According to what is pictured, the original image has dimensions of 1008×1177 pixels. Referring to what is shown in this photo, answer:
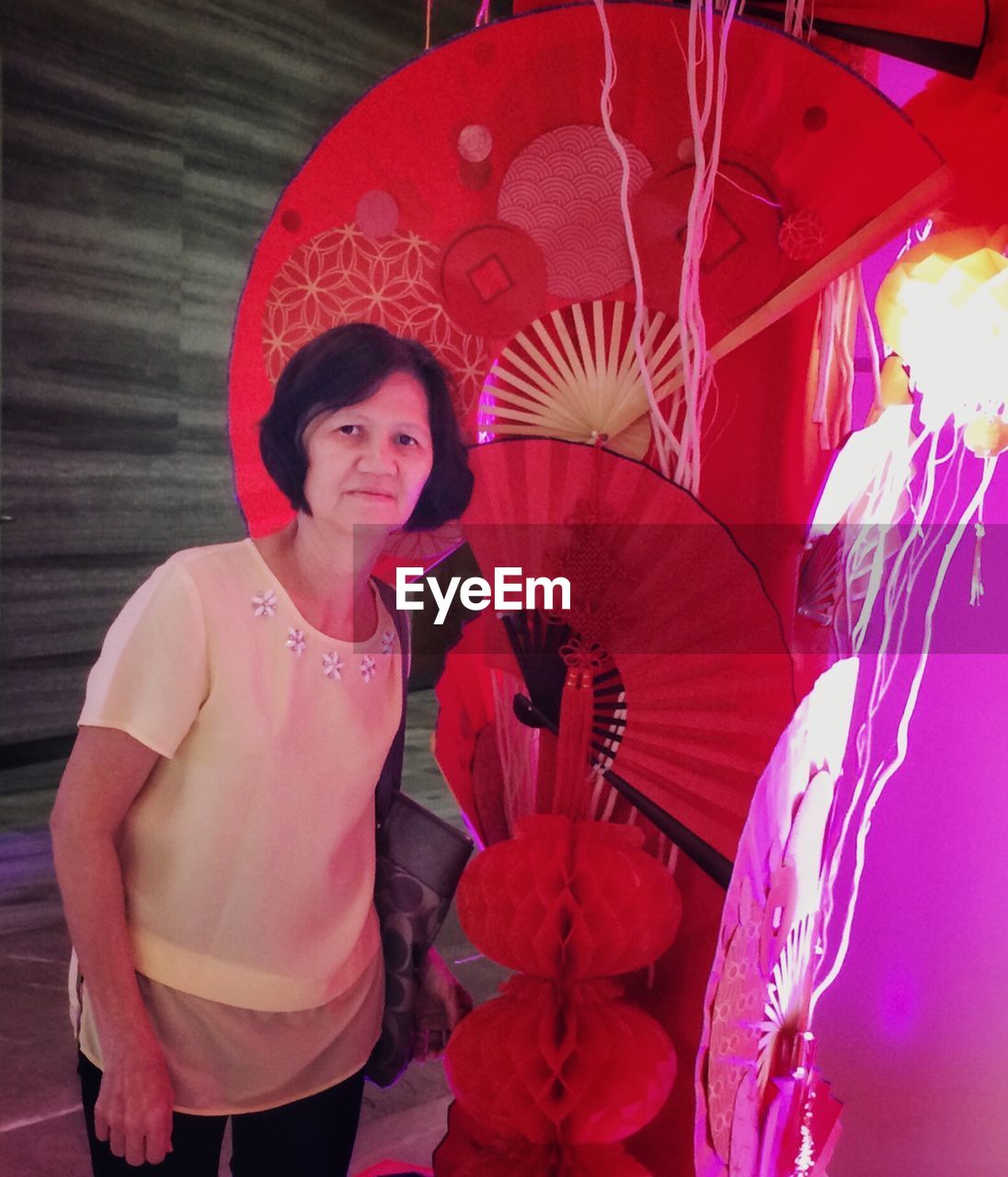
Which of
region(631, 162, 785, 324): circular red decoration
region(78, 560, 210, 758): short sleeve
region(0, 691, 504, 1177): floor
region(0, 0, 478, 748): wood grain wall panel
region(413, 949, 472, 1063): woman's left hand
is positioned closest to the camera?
region(78, 560, 210, 758): short sleeve

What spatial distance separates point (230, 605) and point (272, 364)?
0.86 feet

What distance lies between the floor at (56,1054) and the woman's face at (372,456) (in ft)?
0.88

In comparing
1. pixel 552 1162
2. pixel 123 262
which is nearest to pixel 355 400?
pixel 552 1162

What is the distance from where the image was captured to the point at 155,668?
90 cm

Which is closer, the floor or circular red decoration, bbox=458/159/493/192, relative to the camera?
circular red decoration, bbox=458/159/493/192

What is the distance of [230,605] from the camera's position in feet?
3.07

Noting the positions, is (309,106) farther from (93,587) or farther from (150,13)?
(93,587)

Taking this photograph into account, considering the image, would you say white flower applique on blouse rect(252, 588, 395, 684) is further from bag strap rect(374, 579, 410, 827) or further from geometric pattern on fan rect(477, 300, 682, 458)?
geometric pattern on fan rect(477, 300, 682, 458)

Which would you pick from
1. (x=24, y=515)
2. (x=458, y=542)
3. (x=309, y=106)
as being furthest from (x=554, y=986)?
(x=309, y=106)

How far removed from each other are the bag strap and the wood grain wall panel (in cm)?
237

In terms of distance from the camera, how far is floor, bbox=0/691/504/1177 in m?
1.65

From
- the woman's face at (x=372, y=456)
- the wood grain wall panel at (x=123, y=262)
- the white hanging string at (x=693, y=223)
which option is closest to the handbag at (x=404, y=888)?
the woman's face at (x=372, y=456)

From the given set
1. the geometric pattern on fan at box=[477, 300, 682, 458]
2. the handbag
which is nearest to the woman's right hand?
the handbag

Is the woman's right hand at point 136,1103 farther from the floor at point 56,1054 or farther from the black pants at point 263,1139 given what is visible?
the floor at point 56,1054
